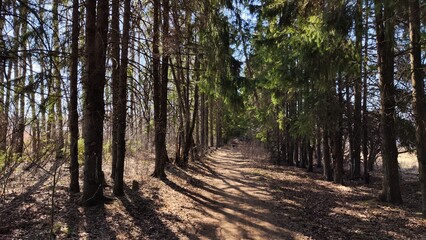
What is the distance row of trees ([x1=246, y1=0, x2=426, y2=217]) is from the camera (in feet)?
24.8

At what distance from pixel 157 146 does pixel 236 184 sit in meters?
3.66

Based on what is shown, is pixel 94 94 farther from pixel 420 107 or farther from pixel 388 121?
pixel 388 121

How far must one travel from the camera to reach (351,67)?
9500 millimetres

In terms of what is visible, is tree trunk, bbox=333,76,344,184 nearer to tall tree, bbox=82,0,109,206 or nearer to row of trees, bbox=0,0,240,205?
row of trees, bbox=0,0,240,205

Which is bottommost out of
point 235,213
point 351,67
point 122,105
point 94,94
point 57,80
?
point 235,213

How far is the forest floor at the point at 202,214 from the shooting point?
695cm

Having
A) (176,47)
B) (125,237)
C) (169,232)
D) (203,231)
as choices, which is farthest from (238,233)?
(176,47)

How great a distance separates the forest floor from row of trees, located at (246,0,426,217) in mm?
1645

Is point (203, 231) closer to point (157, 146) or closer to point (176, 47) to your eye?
point (176, 47)

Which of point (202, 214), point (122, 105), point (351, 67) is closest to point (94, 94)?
point (122, 105)

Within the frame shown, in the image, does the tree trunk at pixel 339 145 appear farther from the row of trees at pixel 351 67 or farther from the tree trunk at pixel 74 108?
the tree trunk at pixel 74 108

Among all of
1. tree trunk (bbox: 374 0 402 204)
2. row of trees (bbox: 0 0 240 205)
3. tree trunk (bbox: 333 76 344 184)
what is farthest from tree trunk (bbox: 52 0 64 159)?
tree trunk (bbox: 333 76 344 184)

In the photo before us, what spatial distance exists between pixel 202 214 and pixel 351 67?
5641 millimetres

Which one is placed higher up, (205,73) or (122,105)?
(205,73)
